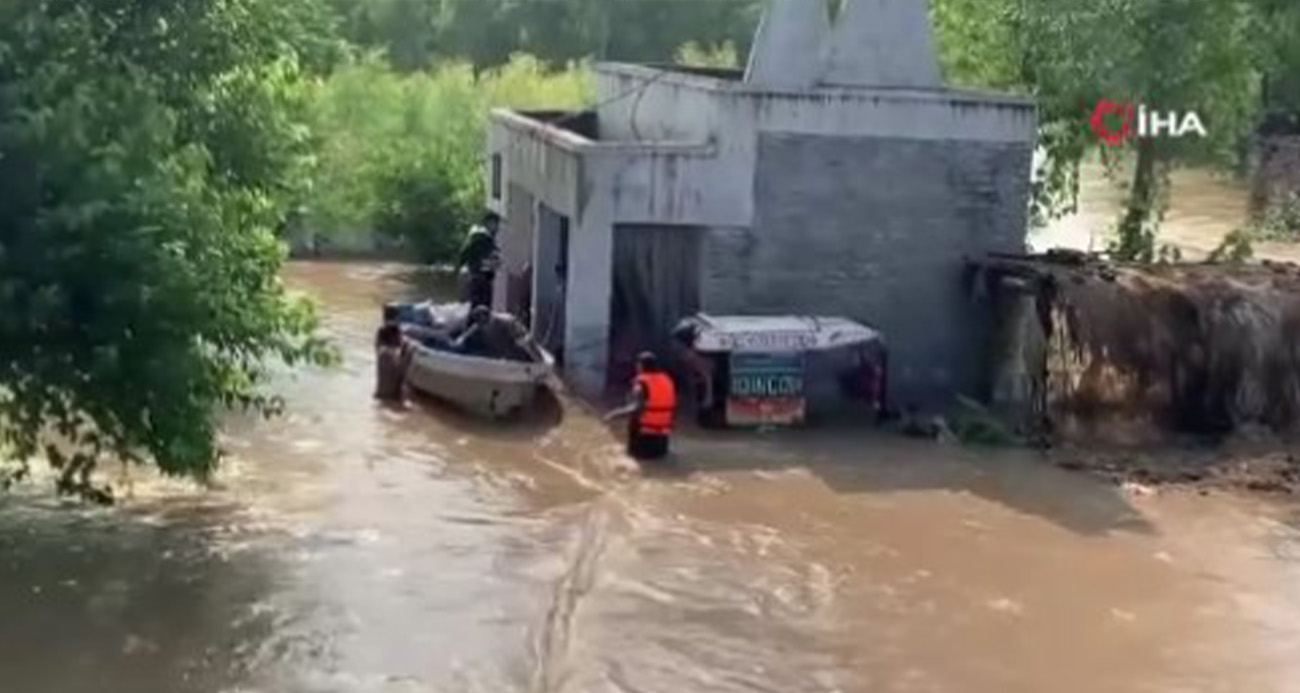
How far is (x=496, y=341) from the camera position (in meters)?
23.1

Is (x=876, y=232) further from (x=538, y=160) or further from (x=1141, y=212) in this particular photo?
(x=1141, y=212)

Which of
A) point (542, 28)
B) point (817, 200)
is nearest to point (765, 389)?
point (817, 200)

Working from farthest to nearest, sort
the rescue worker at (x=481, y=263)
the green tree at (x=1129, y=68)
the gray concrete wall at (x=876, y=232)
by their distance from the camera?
the rescue worker at (x=481, y=263), the green tree at (x=1129, y=68), the gray concrete wall at (x=876, y=232)

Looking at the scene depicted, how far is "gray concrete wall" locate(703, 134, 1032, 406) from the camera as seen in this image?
73.9 feet

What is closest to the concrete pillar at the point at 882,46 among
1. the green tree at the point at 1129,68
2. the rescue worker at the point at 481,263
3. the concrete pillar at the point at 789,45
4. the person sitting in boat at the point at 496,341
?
the concrete pillar at the point at 789,45

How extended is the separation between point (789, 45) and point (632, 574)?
8969 millimetres

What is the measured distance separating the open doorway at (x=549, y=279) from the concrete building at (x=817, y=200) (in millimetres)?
1891

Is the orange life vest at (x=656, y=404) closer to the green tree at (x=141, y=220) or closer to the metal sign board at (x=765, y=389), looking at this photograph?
the metal sign board at (x=765, y=389)

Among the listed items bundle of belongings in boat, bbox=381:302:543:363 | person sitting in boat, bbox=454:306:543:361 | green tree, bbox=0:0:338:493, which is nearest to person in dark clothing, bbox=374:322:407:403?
bundle of belongings in boat, bbox=381:302:543:363

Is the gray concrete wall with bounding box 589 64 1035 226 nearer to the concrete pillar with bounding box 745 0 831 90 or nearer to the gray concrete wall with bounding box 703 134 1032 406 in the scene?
the gray concrete wall with bounding box 703 134 1032 406

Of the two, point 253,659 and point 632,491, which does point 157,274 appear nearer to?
point 253,659

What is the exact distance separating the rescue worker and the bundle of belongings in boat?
3.93 m

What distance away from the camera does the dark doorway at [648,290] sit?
23.0 m

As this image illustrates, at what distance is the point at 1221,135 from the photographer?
30562mm
